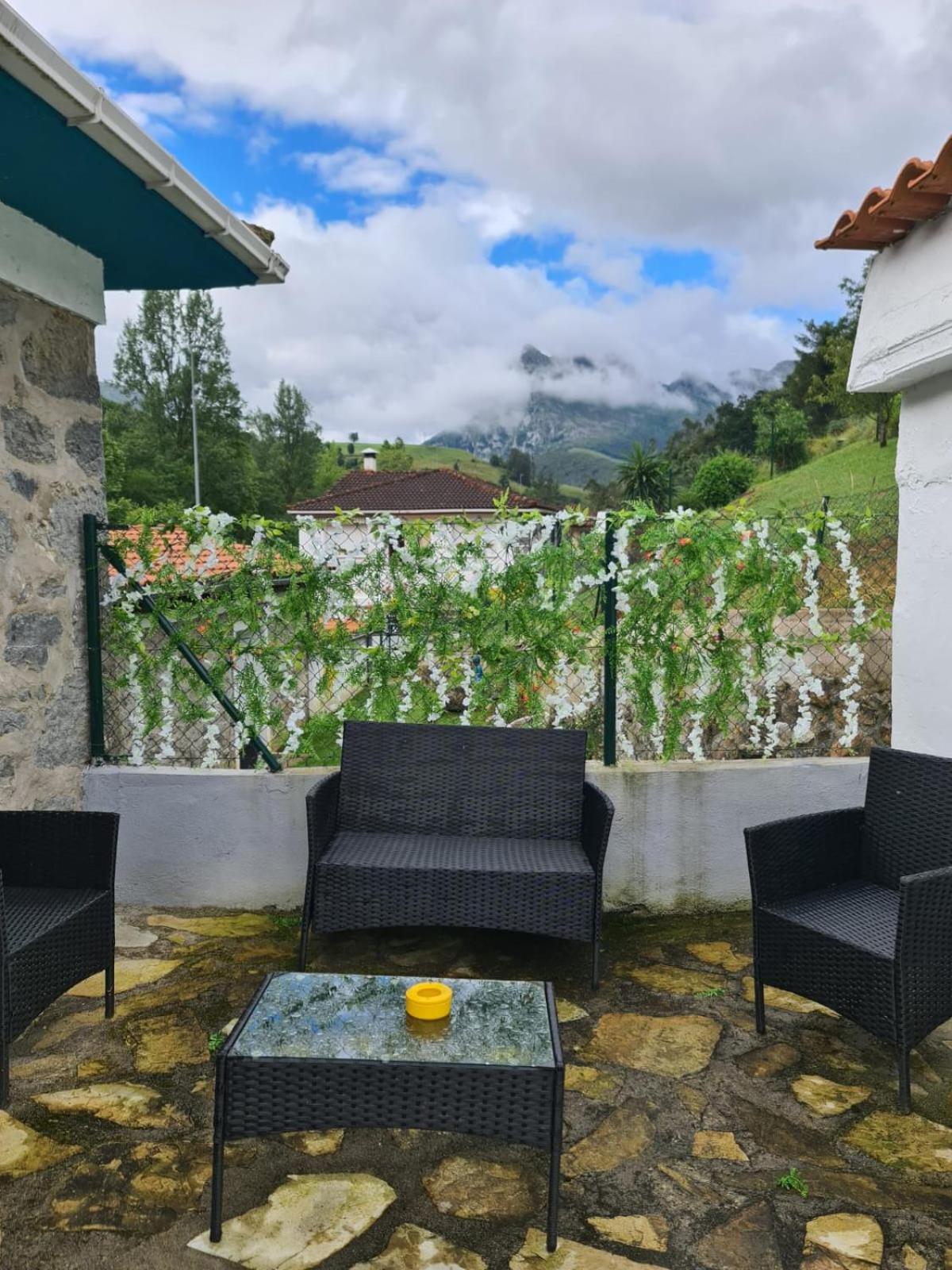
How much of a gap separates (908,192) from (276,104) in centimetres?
3431

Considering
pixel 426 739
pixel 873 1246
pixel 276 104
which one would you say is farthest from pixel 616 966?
pixel 276 104

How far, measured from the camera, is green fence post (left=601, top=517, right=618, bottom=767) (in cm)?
410

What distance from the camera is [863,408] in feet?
106

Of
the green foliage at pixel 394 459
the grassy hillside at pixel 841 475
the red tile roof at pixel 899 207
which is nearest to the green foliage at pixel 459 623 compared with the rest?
the red tile roof at pixel 899 207

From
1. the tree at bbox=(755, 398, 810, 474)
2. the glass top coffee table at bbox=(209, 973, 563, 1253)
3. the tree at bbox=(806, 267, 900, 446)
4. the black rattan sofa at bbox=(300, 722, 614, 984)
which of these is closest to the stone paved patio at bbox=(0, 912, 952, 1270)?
the glass top coffee table at bbox=(209, 973, 563, 1253)

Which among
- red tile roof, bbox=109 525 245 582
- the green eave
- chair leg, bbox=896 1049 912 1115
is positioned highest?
the green eave

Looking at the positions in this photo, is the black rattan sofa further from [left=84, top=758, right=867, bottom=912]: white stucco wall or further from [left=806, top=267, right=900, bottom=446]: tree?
[left=806, top=267, right=900, bottom=446]: tree

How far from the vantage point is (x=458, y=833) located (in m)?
3.75

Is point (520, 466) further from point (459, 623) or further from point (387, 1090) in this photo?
point (387, 1090)

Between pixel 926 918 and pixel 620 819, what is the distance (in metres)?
1.63

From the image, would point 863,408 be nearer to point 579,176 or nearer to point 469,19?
point 469,19

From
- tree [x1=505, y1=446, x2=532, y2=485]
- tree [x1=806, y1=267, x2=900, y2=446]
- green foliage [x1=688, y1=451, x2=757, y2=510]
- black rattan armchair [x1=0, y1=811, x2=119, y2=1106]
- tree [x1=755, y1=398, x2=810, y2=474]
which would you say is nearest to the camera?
black rattan armchair [x1=0, y1=811, x2=119, y2=1106]

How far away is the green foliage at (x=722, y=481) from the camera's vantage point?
126ft

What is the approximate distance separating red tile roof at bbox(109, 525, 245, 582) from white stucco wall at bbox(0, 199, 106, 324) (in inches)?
37.7
